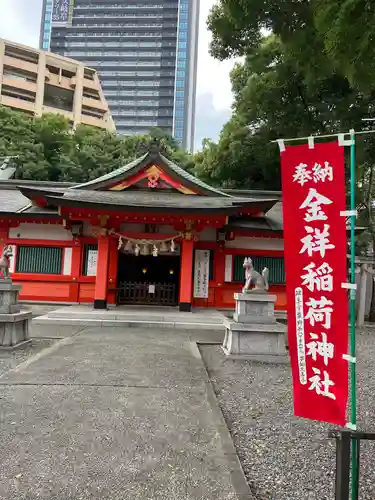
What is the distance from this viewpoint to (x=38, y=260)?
41.8 feet

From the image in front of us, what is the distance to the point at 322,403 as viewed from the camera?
106 inches

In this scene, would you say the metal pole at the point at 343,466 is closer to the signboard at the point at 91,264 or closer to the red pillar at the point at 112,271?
the red pillar at the point at 112,271

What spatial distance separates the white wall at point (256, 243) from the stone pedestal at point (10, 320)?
7.49m

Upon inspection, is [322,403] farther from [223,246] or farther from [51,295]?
[51,295]

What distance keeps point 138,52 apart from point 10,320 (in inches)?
3484

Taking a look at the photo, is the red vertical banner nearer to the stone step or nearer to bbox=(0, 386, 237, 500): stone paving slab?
bbox=(0, 386, 237, 500): stone paving slab

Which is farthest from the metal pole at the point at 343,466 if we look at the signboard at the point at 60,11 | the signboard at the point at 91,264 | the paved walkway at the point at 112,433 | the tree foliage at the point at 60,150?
the signboard at the point at 60,11

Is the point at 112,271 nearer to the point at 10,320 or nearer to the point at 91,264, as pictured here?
the point at 91,264

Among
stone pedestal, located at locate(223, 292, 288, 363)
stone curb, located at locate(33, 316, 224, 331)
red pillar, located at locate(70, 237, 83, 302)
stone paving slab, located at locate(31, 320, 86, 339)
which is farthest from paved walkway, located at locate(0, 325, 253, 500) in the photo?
red pillar, located at locate(70, 237, 83, 302)

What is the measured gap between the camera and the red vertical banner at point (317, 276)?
2.65 m

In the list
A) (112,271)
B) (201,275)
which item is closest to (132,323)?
(112,271)

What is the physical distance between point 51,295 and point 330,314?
453 inches

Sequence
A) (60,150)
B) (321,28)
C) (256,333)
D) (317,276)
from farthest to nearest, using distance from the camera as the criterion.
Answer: (60,150), (256,333), (321,28), (317,276)

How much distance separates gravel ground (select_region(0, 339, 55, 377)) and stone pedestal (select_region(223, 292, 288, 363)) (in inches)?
146
